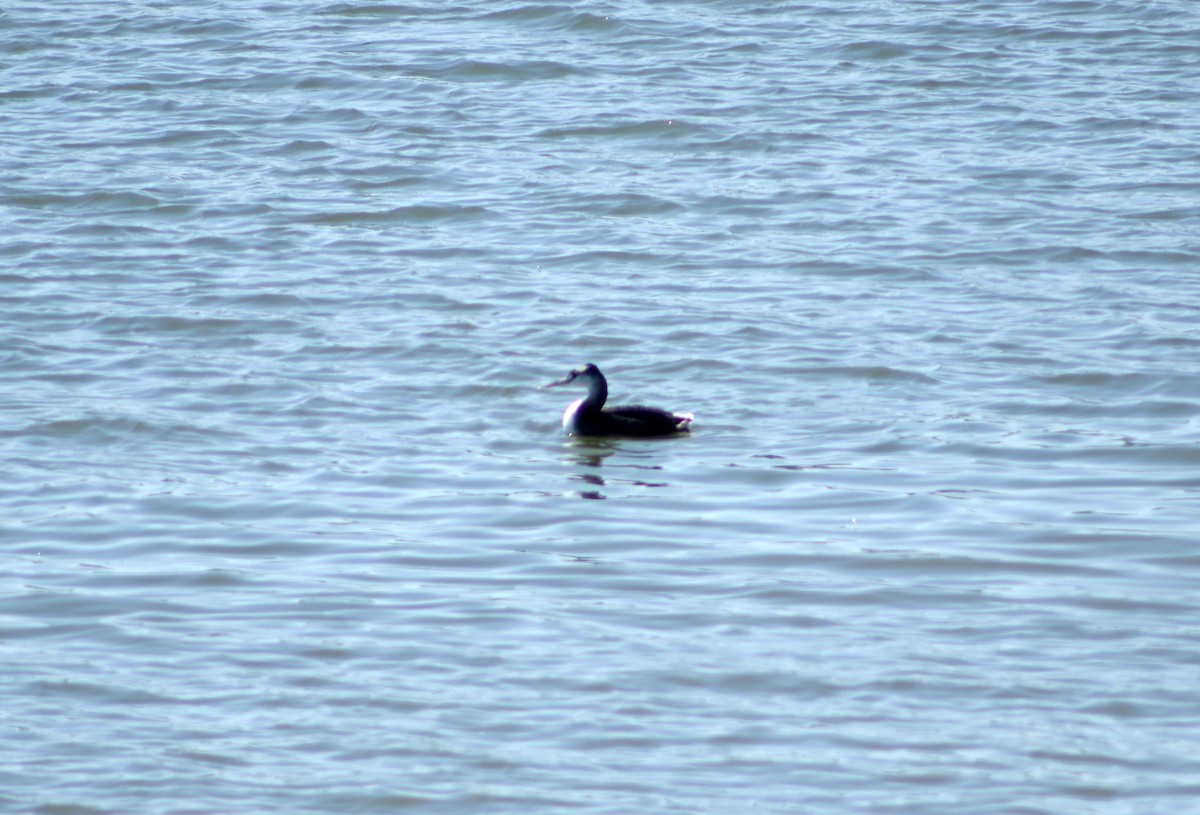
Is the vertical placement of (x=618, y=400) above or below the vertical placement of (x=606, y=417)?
below

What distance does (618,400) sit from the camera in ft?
38.1

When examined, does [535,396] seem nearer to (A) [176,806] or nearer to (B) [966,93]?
(A) [176,806]

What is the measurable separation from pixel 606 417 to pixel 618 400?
0.96 metres

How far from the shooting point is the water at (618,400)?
20.3 feet

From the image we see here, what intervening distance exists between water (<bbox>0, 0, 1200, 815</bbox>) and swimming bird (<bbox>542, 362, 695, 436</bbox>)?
13cm

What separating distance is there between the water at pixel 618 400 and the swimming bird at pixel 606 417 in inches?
5.3

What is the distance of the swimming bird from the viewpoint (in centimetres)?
1045

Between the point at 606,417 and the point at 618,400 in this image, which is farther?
the point at 618,400

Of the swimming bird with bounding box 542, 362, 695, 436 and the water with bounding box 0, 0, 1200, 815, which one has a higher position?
the water with bounding box 0, 0, 1200, 815

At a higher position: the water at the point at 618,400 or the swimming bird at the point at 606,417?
the water at the point at 618,400

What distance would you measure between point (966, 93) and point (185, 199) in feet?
25.8

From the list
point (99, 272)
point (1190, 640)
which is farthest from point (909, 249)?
point (1190, 640)

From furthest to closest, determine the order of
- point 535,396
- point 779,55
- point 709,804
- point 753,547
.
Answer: point 779,55 → point 535,396 → point 753,547 → point 709,804

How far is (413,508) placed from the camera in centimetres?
884
